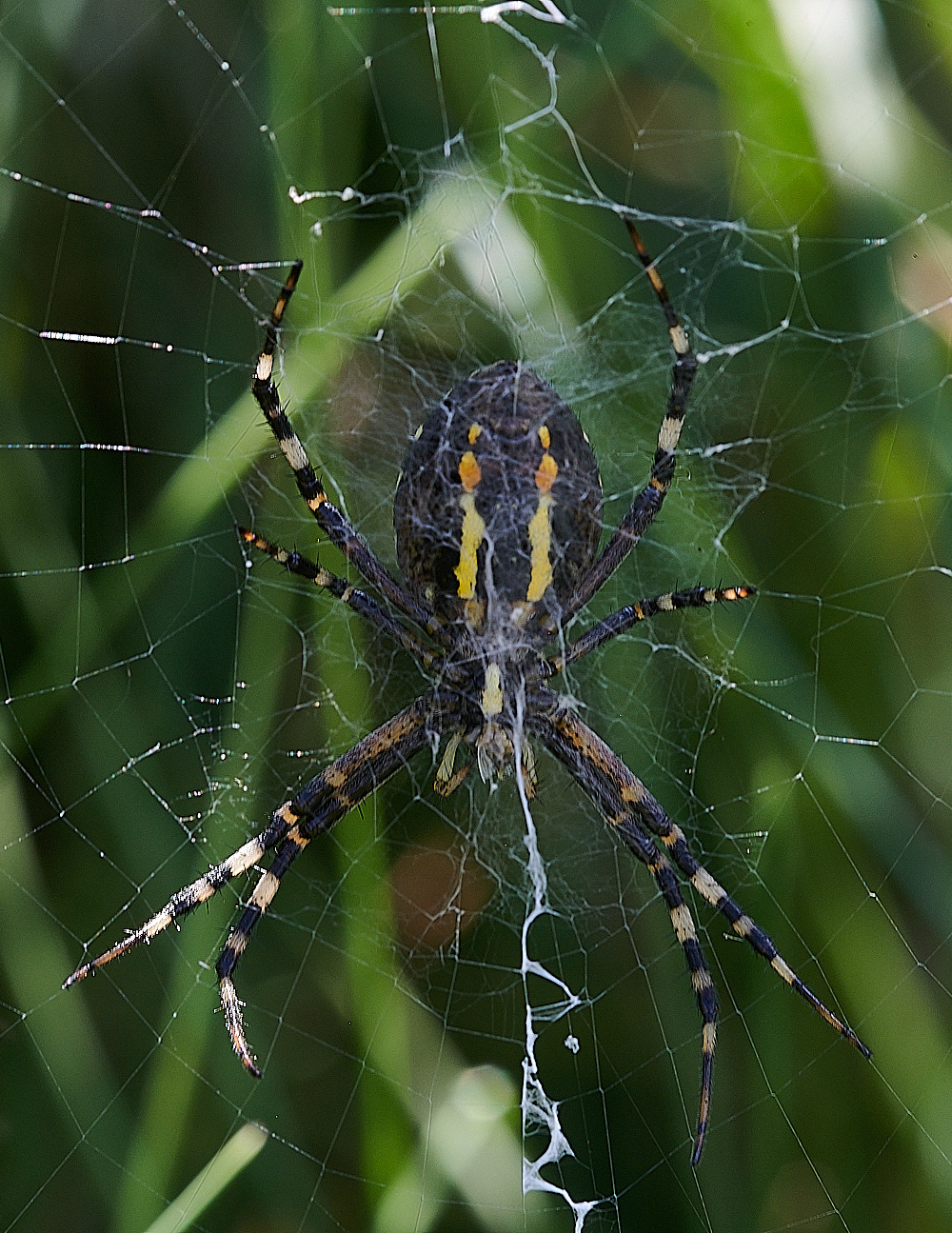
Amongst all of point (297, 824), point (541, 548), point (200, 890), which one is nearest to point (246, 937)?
point (200, 890)

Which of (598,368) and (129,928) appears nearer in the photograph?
(129,928)

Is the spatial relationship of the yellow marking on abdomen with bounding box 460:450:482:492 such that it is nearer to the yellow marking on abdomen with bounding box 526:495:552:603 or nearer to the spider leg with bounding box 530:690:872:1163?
the yellow marking on abdomen with bounding box 526:495:552:603

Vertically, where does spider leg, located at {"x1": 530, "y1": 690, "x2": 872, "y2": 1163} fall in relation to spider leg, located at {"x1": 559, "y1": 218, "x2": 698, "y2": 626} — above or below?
below

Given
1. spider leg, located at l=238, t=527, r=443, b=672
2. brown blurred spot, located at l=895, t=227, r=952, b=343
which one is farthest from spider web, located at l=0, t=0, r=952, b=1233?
spider leg, located at l=238, t=527, r=443, b=672

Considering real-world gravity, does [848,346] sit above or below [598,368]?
below

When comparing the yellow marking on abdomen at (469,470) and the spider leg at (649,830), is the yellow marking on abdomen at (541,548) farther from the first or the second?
the spider leg at (649,830)

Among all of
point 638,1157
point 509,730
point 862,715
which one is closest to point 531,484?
point 509,730

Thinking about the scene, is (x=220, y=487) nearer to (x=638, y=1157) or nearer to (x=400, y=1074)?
(x=400, y=1074)
